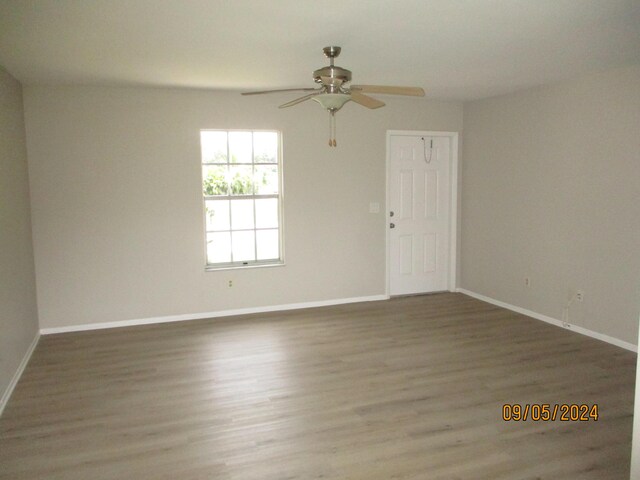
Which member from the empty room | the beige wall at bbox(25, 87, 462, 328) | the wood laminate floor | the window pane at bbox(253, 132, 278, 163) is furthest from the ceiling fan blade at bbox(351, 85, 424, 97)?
the window pane at bbox(253, 132, 278, 163)

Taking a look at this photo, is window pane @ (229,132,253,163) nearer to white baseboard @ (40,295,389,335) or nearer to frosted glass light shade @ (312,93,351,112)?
white baseboard @ (40,295,389,335)

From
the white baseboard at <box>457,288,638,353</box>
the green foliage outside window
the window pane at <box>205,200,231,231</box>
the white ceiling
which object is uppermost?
the white ceiling

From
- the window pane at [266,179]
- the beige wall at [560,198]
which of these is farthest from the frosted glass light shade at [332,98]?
the beige wall at [560,198]

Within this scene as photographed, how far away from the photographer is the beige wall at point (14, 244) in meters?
3.59

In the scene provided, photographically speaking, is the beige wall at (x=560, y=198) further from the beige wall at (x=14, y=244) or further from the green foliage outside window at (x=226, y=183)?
the beige wall at (x=14, y=244)

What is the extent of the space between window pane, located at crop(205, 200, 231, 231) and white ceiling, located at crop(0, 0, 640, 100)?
133cm

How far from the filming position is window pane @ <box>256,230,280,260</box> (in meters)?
5.64

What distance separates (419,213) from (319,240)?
55.6 inches

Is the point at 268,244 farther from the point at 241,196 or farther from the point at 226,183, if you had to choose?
the point at 226,183

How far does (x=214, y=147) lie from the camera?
5.37 metres

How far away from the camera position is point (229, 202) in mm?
5465

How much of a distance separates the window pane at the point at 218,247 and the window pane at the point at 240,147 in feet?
2.77

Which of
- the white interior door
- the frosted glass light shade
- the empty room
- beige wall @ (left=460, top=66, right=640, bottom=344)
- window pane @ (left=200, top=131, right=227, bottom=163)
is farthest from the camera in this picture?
the white interior door

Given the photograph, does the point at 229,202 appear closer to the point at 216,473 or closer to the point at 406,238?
the point at 406,238
